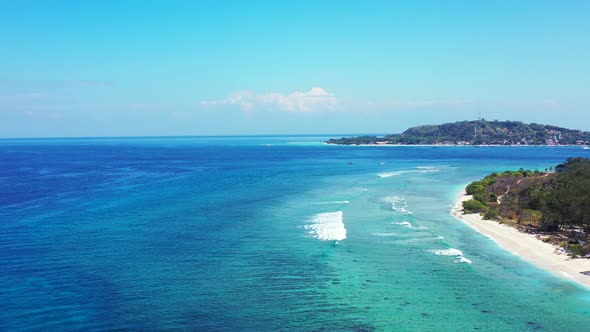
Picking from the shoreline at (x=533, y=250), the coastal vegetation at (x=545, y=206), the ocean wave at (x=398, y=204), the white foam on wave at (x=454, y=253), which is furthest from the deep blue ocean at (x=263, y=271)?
the coastal vegetation at (x=545, y=206)

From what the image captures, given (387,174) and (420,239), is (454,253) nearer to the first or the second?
(420,239)

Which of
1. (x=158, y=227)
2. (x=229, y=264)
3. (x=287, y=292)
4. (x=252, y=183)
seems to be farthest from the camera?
(x=252, y=183)

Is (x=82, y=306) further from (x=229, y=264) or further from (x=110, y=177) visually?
(x=110, y=177)

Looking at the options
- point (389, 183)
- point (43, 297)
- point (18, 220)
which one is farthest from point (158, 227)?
point (389, 183)

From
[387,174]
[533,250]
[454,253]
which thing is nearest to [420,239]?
[454,253]

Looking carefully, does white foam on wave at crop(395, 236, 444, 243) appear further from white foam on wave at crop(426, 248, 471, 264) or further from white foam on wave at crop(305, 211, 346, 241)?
white foam on wave at crop(305, 211, 346, 241)

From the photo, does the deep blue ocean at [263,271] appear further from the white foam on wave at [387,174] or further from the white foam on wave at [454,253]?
the white foam on wave at [387,174]
